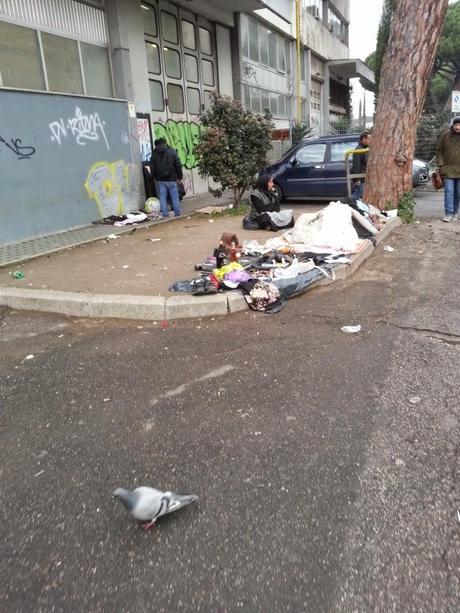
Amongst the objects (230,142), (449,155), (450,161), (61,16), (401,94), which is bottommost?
(450,161)

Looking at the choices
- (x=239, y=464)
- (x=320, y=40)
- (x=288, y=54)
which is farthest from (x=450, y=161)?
(x=320, y=40)

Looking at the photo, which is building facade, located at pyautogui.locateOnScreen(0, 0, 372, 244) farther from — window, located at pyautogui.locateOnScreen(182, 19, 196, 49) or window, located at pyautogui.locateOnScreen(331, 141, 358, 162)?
window, located at pyautogui.locateOnScreen(331, 141, 358, 162)

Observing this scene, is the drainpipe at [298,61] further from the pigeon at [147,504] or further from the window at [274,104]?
the pigeon at [147,504]

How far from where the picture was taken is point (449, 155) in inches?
341

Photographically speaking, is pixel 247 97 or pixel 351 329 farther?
pixel 247 97

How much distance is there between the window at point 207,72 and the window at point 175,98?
1.55m

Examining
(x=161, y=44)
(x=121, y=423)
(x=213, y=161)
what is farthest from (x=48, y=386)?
(x=161, y=44)

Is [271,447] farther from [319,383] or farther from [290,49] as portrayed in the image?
[290,49]

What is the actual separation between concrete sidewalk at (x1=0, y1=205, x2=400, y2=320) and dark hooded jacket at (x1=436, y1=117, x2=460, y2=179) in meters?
1.25

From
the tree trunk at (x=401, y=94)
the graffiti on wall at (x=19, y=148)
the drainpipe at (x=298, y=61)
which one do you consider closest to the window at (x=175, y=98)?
the graffiti on wall at (x=19, y=148)

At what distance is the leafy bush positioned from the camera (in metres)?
10.2

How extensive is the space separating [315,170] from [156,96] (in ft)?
14.8

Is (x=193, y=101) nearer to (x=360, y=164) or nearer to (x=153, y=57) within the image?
(x=153, y=57)

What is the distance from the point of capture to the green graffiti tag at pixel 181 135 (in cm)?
1261
